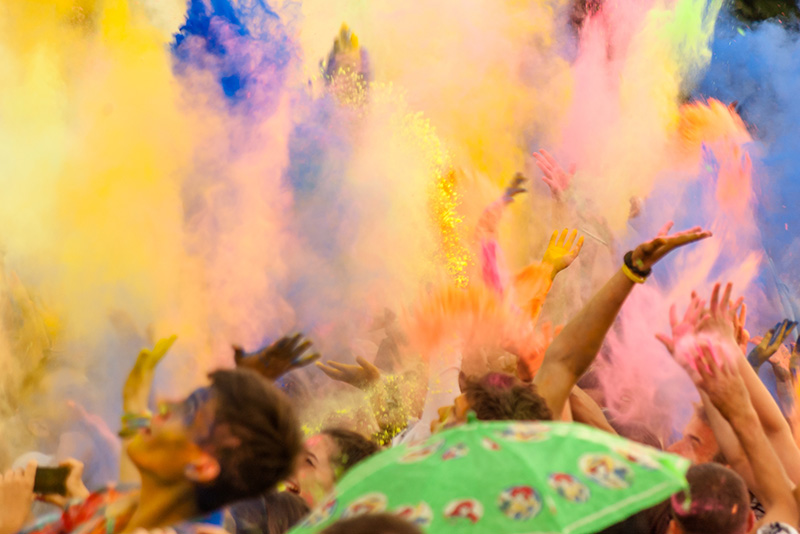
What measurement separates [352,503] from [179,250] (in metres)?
2.24

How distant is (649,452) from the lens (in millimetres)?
1407

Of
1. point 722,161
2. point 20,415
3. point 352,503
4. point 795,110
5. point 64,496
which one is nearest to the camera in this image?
point 352,503

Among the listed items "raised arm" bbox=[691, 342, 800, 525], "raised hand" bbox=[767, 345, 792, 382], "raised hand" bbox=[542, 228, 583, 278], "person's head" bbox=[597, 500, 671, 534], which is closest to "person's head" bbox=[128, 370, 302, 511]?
"person's head" bbox=[597, 500, 671, 534]

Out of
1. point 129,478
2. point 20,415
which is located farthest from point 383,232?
point 129,478

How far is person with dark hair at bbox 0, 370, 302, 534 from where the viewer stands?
4.76 ft

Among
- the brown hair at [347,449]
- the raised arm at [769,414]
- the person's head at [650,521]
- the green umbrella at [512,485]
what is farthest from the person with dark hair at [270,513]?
the raised arm at [769,414]

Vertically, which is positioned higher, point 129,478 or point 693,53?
point 693,53

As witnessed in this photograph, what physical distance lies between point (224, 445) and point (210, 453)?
31mm

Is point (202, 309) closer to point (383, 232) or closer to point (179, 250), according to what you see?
point (179, 250)

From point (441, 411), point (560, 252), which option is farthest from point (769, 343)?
point (441, 411)

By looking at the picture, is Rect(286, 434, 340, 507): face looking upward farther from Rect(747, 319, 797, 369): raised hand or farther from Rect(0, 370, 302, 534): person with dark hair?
Rect(747, 319, 797, 369): raised hand

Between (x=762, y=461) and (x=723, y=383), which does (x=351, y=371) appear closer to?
(x=723, y=383)

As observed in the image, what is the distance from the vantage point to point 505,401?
187cm

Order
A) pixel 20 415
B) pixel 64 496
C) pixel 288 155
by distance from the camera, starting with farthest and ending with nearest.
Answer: pixel 288 155
pixel 20 415
pixel 64 496
